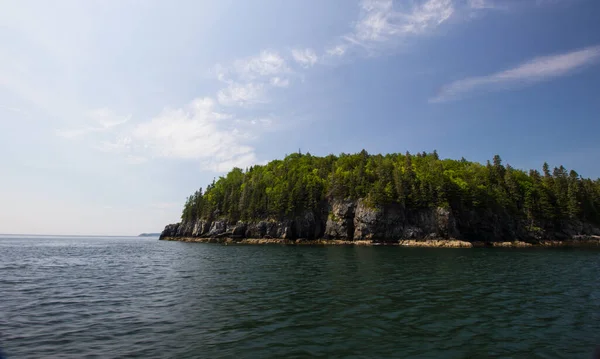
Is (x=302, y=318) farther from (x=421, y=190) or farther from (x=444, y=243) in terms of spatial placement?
(x=421, y=190)

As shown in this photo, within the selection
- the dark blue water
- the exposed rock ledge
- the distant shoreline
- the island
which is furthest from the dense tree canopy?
the dark blue water

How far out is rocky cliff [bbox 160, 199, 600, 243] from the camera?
102 meters

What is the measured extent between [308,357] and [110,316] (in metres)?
12.9

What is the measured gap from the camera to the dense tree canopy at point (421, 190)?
109 m

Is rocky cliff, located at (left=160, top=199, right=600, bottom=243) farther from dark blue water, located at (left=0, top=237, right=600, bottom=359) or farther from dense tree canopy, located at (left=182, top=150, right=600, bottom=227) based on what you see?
dark blue water, located at (left=0, top=237, right=600, bottom=359)

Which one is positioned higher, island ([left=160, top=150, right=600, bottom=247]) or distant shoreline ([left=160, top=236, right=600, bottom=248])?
island ([left=160, top=150, right=600, bottom=247])

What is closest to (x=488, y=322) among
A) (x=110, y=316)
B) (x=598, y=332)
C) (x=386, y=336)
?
(x=598, y=332)

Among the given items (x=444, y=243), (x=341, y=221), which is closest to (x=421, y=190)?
(x=444, y=243)

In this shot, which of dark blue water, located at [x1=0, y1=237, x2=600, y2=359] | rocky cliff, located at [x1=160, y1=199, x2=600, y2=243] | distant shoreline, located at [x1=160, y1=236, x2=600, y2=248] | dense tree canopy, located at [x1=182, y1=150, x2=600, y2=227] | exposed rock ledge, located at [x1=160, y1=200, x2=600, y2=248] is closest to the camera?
dark blue water, located at [x1=0, y1=237, x2=600, y2=359]

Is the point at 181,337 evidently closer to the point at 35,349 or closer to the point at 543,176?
the point at 35,349

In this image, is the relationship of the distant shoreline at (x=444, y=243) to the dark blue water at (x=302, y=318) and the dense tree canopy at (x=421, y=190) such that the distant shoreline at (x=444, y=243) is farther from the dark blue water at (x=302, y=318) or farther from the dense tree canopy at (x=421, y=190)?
the dark blue water at (x=302, y=318)

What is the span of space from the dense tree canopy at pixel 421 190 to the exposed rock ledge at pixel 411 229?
11.6 feet

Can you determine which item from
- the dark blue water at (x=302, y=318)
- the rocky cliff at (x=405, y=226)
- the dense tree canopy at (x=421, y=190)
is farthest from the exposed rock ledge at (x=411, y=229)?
the dark blue water at (x=302, y=318)

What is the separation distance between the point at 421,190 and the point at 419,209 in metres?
7.25
